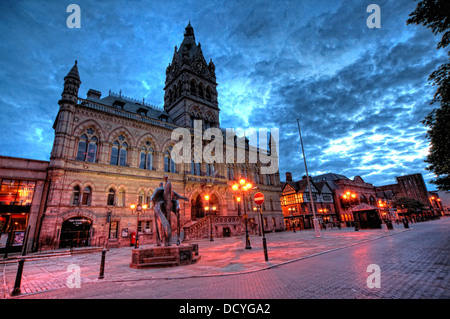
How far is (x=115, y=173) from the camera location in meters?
23.4

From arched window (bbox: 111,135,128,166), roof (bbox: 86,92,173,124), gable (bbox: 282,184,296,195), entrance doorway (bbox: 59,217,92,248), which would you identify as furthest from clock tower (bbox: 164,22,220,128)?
gable (bbox: 282,184,296,195)

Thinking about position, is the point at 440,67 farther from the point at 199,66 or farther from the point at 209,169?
the point at 199,66

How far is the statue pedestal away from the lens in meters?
9.83

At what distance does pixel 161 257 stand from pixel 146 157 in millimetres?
19053

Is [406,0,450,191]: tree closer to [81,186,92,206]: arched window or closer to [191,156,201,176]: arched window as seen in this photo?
[191,156,201,176]: arched window

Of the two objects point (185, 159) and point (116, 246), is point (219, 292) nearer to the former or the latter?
point (116, 246)

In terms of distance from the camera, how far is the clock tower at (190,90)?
3431 centimetres

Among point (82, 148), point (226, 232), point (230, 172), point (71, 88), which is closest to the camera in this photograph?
point (71, 88)

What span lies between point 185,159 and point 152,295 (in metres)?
25.2

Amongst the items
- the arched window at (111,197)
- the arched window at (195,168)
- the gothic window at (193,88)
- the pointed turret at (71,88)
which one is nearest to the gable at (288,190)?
the arched window at (195,168)

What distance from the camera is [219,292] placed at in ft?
18.4

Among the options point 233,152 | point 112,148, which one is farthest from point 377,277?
point 233,152

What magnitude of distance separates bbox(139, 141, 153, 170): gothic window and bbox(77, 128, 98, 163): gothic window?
5.26 meters

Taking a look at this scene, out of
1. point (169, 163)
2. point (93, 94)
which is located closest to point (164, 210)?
point (169, 163)
